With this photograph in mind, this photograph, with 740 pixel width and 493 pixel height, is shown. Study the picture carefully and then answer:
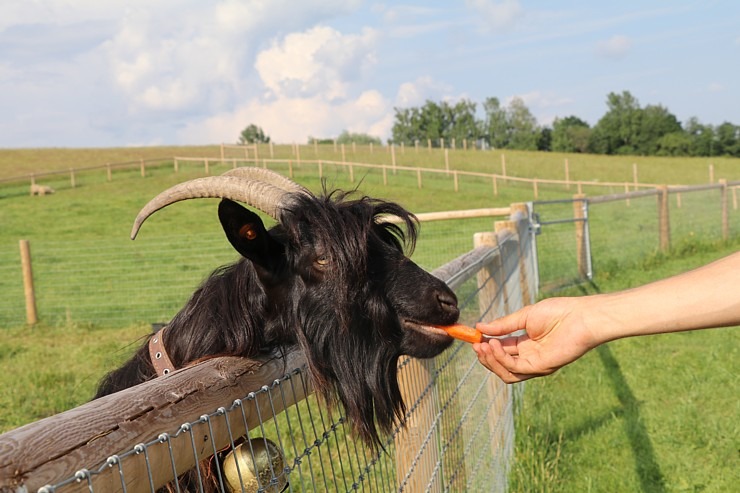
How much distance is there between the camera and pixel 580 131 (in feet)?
361

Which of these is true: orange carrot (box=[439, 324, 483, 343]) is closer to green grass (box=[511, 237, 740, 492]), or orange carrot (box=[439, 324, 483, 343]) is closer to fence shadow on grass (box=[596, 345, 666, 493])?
green grass (box=[511, 237, 740, 492])

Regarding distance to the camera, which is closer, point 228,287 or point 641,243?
point 228,287

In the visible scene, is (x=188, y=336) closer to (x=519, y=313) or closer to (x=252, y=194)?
(x=252, y=194)

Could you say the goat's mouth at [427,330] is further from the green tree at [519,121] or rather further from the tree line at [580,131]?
the green tree at [519,121]

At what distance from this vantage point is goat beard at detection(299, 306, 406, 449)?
2543 mm

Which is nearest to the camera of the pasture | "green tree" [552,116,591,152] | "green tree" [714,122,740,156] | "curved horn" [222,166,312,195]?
"curved horn" [222,166,312,195]

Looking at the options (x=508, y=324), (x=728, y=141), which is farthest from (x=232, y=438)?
(x=728, y=141)

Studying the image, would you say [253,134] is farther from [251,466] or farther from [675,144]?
[251,466]

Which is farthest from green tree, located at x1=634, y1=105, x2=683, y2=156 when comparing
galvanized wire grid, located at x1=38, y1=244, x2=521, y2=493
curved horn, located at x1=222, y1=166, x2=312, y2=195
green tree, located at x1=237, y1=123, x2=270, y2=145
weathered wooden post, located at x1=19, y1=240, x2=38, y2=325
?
curved horn, located at x1=222, y1=166, x2=312, y2=195

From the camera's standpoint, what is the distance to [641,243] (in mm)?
16234

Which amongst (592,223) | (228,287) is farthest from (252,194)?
(592,223)

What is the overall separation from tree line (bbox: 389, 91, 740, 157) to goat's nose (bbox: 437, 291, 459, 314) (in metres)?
91.7

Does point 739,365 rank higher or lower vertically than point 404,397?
lower

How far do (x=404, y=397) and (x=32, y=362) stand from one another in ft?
25.2
